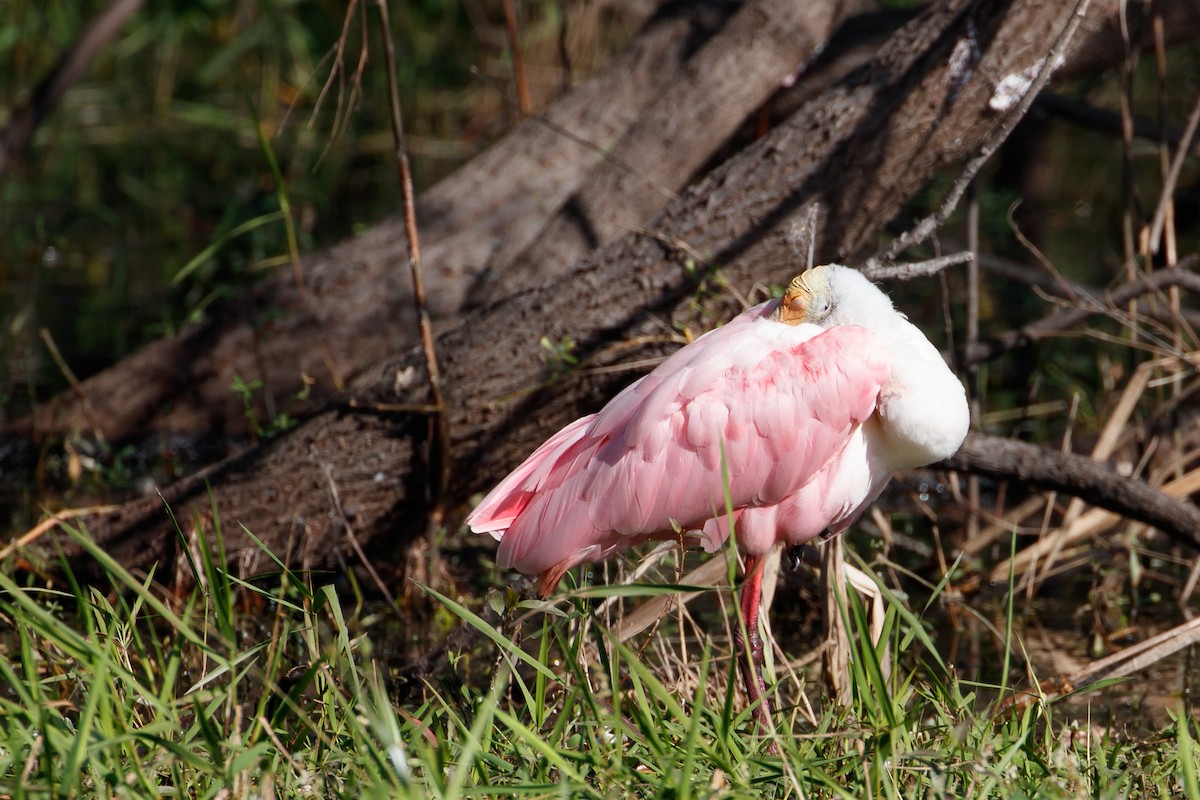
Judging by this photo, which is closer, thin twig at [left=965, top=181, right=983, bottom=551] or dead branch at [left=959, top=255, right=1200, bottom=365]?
dead branch at [left=959, top=255, right=1200, bottom=365]

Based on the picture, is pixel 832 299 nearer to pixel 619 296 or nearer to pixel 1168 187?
pixel 619 296

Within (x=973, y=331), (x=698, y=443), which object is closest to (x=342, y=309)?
(x=973, y=331)

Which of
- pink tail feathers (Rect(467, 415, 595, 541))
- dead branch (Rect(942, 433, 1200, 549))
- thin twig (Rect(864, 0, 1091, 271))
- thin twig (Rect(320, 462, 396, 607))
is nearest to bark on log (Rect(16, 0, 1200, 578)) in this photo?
thin twig (Rect(320, 462, 396, 607))

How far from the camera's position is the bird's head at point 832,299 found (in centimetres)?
322

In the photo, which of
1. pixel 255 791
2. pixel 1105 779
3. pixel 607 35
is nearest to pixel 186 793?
pixel 255 791

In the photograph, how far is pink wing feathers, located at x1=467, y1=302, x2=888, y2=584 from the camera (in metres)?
3.18

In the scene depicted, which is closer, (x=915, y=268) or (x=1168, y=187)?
(x=915, y=268)

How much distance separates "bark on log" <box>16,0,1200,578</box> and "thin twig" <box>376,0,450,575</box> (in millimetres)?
79

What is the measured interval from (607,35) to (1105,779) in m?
7.42

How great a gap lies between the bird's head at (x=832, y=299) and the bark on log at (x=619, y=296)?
687mm

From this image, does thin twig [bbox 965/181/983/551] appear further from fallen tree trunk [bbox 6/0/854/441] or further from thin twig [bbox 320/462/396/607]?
thin twig [bbox 320/462/396/607]

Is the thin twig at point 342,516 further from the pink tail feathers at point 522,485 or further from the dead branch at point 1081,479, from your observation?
the dead branch at point 1081,479

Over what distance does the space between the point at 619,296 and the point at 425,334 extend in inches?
23.8

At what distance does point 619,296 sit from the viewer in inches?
160
